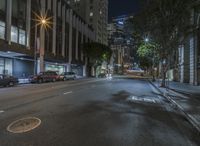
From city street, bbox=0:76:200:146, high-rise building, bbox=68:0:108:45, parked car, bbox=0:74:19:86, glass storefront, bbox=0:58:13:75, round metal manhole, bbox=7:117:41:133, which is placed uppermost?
high-rise building, bbox=68:0:108:45

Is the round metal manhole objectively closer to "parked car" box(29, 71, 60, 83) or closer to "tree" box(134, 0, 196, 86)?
"tree" box(134, 0, 196, 86)

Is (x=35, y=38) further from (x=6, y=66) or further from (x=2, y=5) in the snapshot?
(x=2, y=5)

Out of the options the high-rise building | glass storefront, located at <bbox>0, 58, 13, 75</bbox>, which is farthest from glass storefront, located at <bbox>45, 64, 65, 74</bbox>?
the high-rise building

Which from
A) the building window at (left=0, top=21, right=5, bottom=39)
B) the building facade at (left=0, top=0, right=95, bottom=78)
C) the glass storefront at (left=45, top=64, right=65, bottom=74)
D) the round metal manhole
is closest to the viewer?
the round metal manhole

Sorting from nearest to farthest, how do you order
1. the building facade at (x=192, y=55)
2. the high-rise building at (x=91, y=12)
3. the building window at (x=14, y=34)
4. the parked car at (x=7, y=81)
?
the parked car at (x=7, y=81) → the building facade at (x=192, y=55) → the building window at (x=14, y=34) → the high-rise building at (x=91, y=12)

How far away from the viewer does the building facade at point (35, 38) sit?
44906 mm

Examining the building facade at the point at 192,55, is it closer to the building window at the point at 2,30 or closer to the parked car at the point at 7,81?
the parked car at the point at 7,81

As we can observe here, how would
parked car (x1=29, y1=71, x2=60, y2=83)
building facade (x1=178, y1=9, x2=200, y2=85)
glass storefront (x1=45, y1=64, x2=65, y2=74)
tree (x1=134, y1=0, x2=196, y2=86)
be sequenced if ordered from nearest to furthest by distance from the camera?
tree (x1=134, y1=0, x2=196, y2=86)
building facade (x1=178, y1=9, x2=200, y2=85)
parked car (x1=29, y1=71, x2=60, y2=83)
glass storefront (x1=45, y1=64, x2=65, y2=74)

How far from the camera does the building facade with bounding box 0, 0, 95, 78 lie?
4491 cm

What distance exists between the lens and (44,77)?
46406 millimetres

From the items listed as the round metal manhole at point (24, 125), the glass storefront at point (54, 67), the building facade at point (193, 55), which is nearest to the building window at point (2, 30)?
the glass storefront at point (54, 67)

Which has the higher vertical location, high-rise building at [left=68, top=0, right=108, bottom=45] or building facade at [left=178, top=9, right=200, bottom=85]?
high-rise building at [left=68, top=0, right=108, bottom=45]

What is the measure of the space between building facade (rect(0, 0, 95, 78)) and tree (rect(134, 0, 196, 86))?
812 inches

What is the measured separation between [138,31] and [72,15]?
46702mm
